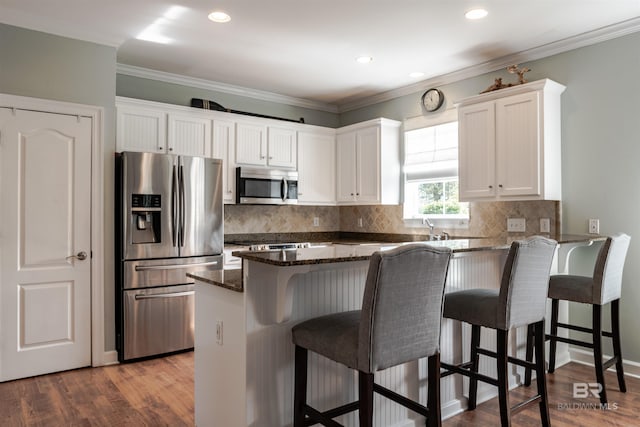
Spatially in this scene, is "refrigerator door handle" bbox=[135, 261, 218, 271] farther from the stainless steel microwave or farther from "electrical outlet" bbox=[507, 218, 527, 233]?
"electrical outlet" bbox=[507, 218, 527, 233]

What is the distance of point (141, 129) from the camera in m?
4.06

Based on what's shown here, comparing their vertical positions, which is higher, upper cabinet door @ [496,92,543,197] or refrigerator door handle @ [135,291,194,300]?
upper cabinet door @ [496,92,543,197]

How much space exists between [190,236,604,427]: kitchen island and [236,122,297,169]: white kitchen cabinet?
8.33 feet

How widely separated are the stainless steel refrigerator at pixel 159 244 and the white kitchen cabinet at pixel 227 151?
55 centimetres

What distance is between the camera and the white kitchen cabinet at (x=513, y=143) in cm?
348

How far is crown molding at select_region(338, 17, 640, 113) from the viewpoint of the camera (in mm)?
3311

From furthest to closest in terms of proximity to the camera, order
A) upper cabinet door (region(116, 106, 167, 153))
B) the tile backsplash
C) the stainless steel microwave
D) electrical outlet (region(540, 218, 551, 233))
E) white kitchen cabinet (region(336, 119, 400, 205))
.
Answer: white kitchen cabinet (region(336, 119, 400, 205)) < the stainless steel microwave < upper cabinet door (region(116, 106, 167, 153)) < the tile backsplash < electrical outlet (region(540, 218, 551, 233))

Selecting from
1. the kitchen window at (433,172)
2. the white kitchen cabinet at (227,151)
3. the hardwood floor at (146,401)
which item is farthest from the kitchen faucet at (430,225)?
the white kitchen cabinet at (227,151)

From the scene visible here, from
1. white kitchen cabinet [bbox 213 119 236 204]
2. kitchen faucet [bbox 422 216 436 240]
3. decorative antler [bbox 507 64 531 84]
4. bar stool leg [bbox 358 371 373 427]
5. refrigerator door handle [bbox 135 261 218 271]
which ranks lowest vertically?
bar stool leg [bbox 358 371 373 427]


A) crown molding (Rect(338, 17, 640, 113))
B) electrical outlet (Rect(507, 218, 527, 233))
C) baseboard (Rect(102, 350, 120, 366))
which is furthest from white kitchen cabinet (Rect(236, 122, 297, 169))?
electrical outlet (Rect(507, 218, 527, 233))

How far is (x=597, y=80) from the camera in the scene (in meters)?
3.46

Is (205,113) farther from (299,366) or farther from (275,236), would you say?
(299,366)

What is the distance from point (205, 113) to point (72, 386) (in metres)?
2.68

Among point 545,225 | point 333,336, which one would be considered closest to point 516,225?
point 545,225
